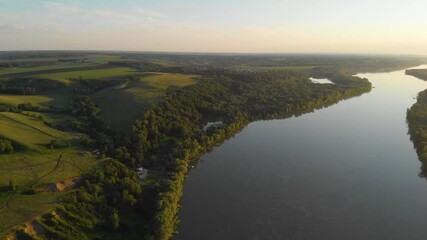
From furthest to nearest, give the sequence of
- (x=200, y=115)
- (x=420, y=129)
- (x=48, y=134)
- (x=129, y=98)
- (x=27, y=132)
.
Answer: (x=200, y=115)
(x=129, y=98)
(x=420, y=129)
(x=48, y=134)
(x=27, y=132)

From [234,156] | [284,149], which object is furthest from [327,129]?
[234,156]

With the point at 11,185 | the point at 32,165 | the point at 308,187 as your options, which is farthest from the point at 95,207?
the point at 308,187

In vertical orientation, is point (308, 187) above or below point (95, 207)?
below

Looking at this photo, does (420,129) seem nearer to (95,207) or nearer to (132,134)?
(132,134)

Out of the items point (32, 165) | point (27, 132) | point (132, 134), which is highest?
point (27, 132)

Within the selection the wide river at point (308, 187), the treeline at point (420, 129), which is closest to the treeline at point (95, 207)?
the wide river at point (308, 187)

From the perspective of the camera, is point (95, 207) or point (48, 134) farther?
point (48, 134)
